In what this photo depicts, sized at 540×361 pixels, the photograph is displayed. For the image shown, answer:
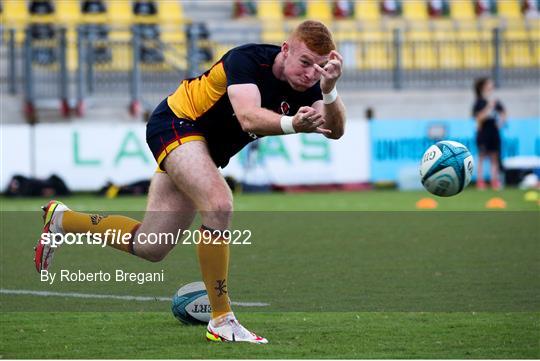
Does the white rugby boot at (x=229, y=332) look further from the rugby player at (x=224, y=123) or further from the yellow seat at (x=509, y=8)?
the yellow seat at (x=509, y=8)

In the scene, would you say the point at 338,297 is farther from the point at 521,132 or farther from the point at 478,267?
the point at 521,132

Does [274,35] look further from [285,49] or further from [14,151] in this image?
[285,49]

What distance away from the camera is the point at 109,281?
1041 centimetres

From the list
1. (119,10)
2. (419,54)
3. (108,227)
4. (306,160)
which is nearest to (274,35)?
(419,54)

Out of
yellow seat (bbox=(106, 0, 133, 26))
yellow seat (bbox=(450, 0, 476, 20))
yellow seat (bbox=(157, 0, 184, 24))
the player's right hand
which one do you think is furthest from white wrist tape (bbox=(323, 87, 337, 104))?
yellow seat (bbox=(450, 0, 476, 20))

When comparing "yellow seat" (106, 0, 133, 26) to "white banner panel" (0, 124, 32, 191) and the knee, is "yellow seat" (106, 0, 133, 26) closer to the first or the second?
"white banner panel" (0, 124, 32, 191)

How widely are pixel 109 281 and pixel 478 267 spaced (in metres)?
3.24

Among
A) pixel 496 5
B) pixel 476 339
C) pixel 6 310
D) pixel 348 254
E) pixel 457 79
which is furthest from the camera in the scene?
pixel 496 5

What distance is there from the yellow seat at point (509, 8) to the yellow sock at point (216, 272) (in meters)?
24.4

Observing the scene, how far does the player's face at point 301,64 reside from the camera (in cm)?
735

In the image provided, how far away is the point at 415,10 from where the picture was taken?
30078mm

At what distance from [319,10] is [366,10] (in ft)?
3.98

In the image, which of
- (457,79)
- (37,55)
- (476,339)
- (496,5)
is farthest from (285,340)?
(496,5)

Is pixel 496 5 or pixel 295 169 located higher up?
pixel 496 5
